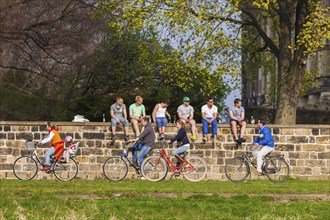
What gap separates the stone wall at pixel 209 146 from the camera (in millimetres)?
31219

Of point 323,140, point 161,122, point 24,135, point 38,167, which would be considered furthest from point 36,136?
point 323,140

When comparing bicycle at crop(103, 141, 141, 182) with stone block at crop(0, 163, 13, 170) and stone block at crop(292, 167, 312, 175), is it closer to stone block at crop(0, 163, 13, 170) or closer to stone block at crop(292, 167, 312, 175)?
stone block at crop(0, 163, 13, 170)

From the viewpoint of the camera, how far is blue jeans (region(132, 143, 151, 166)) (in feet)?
90.0

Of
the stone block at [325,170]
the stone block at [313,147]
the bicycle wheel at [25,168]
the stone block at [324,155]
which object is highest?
the stone block at [313,147]

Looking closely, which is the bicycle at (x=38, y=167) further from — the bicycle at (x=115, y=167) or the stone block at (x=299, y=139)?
the stone block at (x=299, y=139)

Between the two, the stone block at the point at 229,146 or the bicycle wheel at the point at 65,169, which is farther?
the stone block at the point at 229,146

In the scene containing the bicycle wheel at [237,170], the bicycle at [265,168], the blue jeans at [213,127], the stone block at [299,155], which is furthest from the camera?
the stone block at [299,155]

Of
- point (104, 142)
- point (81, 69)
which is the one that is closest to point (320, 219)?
point (104, 142)

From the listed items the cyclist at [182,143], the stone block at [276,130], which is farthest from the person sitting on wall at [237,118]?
the cyclist at [182,143]

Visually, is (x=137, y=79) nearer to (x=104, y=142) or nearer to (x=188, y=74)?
(x=188, y=74)

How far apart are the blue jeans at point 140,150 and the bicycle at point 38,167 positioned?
169 cm

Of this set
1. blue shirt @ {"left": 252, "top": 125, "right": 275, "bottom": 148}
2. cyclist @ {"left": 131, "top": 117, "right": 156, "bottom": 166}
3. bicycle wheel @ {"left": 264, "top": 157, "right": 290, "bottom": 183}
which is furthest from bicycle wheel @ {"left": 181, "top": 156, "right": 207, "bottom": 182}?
bicycle wheel @ {"left": 264, "top": 157, "right": 290, "bottom": 183}

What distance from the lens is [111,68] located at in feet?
163

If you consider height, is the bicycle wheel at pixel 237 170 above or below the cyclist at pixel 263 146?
below
